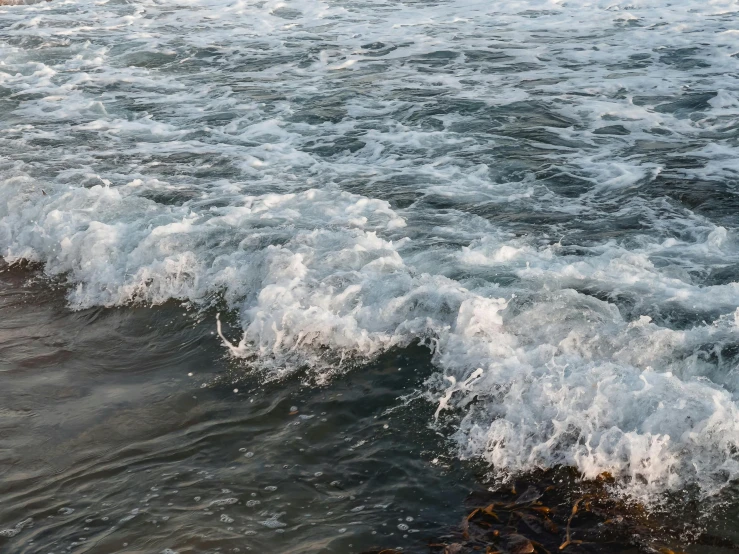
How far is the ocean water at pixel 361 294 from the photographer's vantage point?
4445mm

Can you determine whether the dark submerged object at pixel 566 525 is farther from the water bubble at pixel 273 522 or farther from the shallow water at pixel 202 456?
the water bubble at pixel 273 522

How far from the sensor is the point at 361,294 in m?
6.31

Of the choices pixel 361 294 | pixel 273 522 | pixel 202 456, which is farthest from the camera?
pixel 361 294

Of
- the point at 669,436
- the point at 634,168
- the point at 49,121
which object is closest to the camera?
the point at 669,436

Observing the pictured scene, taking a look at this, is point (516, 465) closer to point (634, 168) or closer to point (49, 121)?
point (634, 168)

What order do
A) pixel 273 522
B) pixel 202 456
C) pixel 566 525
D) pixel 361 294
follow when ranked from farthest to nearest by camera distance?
pixel 361 294 → pixel 202 456 → pixel 273 522 → pixel 566 525

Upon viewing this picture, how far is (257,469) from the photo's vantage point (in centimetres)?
455

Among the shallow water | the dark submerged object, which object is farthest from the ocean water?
the dark submerged object

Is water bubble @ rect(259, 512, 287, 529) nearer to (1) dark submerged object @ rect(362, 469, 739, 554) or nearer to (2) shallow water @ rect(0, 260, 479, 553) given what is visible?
(2) shallow water @ rect(0, 260, 479, 553)

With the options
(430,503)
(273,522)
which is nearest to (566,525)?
(430,503)

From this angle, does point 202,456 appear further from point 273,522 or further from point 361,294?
point 361,294

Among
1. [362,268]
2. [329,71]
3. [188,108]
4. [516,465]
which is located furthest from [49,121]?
[516,465]

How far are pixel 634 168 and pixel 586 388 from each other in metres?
4.84

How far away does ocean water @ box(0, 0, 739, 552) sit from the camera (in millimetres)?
4445
